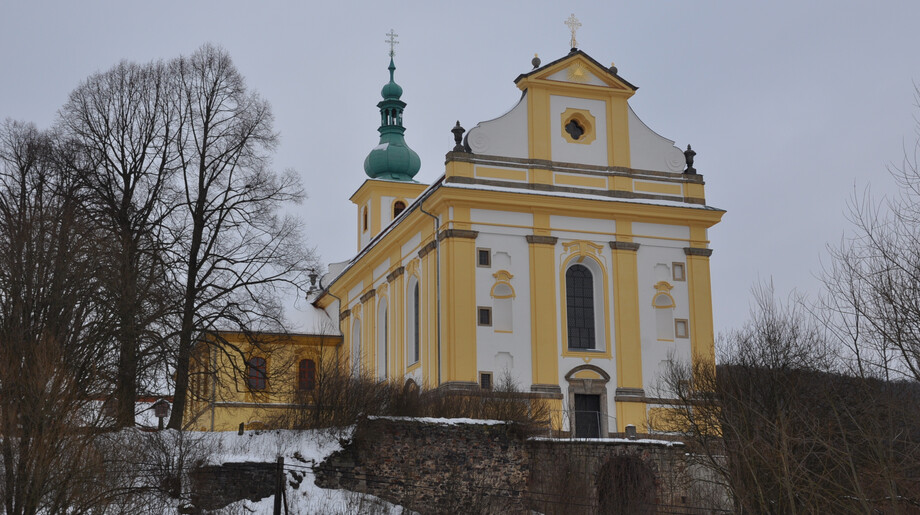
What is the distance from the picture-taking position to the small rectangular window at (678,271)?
4106 centimetres

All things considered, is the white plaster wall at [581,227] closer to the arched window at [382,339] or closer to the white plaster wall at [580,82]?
the white plaster wall at [580,82]

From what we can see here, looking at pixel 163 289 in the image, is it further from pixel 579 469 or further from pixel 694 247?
pixel 694 247

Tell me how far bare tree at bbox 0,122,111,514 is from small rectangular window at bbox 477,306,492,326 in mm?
13010

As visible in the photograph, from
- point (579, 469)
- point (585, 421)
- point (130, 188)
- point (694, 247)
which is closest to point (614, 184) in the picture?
point (694, 247)

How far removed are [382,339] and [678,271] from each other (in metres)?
11.9

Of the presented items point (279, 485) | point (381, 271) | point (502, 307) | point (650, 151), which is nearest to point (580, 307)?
point (502, 307)

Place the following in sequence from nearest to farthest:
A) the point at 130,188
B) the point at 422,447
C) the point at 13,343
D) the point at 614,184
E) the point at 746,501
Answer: the point at 746,501
the point at 13,343
the point at 422,447
the point at 130,188
the point at 614,184

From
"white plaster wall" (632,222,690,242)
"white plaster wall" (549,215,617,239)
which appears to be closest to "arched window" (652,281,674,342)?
"white plaster wall" (632,222,690,242)

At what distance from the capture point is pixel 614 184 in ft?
134

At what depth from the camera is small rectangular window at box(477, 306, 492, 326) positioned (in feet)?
127

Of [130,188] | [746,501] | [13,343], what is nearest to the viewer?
[746,501]

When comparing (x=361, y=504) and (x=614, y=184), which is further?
(x=614, y=184)

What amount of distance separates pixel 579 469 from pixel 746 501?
35.8ft

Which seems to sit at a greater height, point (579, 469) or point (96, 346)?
point (96, 346)
